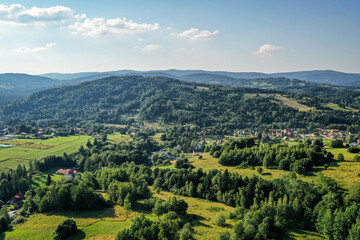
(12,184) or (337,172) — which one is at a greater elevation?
(337,172)

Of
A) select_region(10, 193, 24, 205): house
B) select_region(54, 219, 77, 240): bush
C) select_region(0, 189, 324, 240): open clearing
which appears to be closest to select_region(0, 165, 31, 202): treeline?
select_region(10, 193, 24, 205): house

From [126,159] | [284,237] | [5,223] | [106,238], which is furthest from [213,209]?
[126,159]

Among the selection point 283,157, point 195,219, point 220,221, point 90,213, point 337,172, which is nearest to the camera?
point 220,221

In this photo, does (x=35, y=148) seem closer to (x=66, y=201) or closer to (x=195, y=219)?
(x=66, y=201)

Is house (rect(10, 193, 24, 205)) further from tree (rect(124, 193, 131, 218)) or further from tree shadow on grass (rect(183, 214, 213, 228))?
tree shadow on grass (rect(183, 214, 213, 228))

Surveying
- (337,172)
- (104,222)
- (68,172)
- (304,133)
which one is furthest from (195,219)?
(304,133)

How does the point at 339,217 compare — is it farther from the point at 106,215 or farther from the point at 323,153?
the point at 106,215
